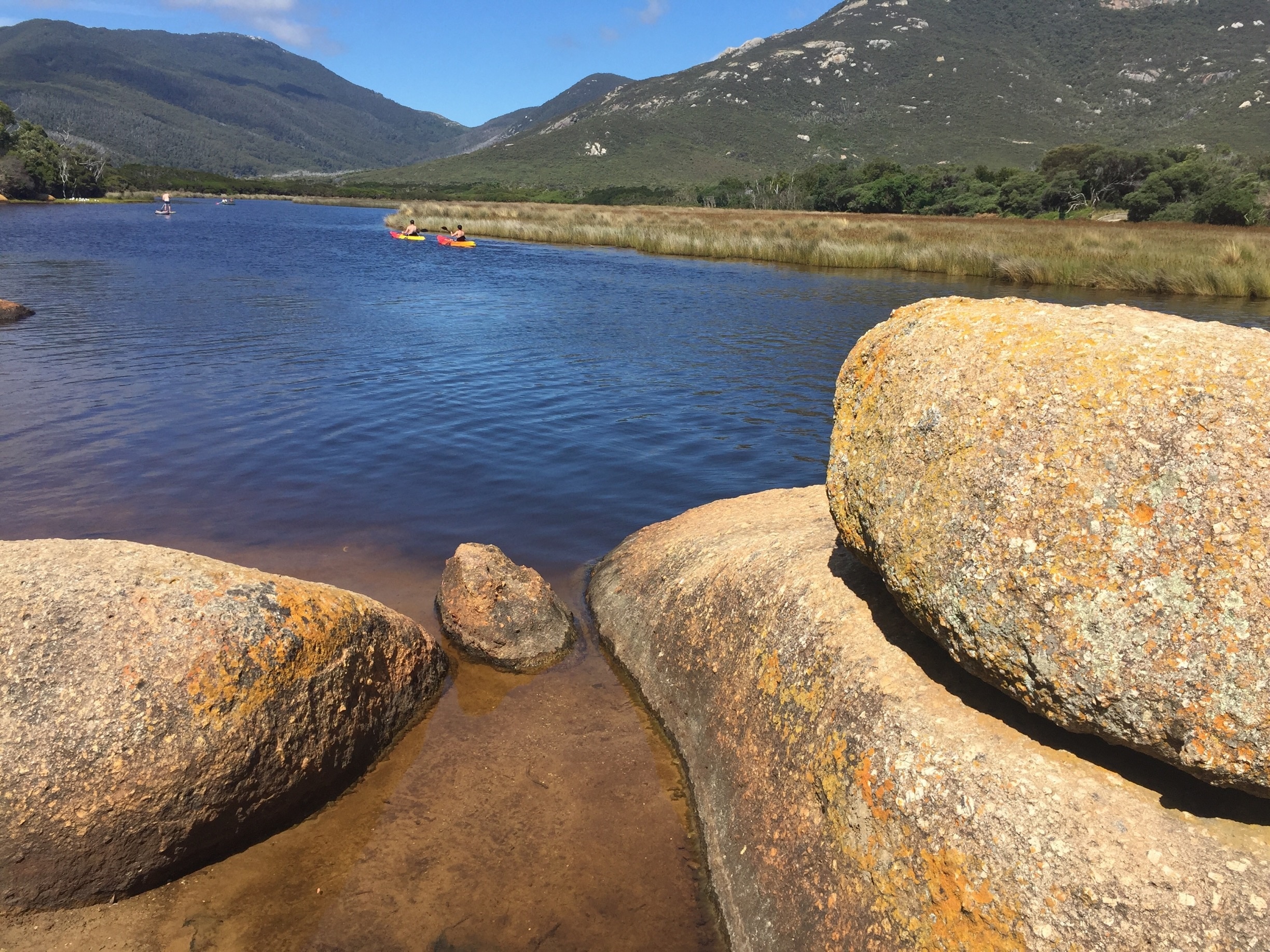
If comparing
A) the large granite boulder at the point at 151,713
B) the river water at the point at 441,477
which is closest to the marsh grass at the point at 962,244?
the river water at the point at 441,477

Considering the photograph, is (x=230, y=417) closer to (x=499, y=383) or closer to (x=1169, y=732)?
(x=499, y=383)

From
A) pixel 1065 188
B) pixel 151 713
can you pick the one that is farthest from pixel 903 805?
pixel 1065 188

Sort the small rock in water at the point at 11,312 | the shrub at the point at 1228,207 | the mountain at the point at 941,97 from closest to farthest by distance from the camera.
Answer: the small rock in water at the point at 11,312, the shrub at the point at 1228,207, the mountain at the point at 941,97

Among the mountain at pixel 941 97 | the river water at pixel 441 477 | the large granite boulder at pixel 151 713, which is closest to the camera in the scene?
the large granite boulder at pixel 151 713

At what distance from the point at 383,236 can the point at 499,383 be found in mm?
44539

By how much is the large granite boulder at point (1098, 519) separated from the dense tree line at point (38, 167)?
11105cm

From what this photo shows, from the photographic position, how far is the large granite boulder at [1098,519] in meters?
2.68

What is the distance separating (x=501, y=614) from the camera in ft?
21.7

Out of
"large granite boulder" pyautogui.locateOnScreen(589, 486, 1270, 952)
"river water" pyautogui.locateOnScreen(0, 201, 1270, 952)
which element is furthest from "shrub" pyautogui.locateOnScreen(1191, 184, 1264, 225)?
"large granite boulder" pyautogui.locateOnScreen(589, 486, 1270, 952)

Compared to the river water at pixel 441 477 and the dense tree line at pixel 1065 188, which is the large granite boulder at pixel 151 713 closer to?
the river water at pixel 441 477

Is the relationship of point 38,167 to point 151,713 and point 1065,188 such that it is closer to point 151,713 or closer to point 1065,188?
point 1065,188

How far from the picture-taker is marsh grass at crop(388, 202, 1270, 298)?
27688 millimetres

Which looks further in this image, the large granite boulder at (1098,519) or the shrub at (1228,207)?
the shrub at (1228,207)

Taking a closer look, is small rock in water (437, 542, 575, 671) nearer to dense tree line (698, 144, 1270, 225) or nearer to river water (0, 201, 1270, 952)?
river water (0, 201, 1270, 952)
